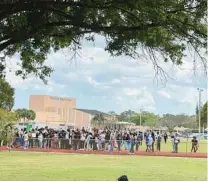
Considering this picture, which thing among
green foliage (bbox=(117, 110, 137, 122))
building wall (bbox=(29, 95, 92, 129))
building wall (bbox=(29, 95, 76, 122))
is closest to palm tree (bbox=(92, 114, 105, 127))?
building wall (bbox=(29, 95, 92, 129))

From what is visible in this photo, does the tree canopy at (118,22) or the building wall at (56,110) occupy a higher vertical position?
the building wall at (56,110)

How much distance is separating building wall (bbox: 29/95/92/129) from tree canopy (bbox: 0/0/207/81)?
101 meters

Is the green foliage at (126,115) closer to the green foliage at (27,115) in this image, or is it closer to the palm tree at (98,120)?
the palm tree at (98,120)

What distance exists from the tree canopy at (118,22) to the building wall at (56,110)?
101 m

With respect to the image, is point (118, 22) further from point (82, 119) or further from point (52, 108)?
point (82, 119)

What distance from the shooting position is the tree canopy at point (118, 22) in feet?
25.3

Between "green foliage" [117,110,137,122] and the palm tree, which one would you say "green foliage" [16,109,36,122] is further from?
"green foliage" [117,110,137,122]

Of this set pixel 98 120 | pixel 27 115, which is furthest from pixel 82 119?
pixel 27 115

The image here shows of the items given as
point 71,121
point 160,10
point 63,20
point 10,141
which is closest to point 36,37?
point 63,20

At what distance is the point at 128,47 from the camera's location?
9.04 meters

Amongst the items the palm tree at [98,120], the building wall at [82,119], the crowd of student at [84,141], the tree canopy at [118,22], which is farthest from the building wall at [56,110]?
the tree canopy at [118,22]

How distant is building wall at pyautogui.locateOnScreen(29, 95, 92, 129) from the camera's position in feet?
367

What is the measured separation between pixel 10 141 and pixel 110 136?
24.0 ft

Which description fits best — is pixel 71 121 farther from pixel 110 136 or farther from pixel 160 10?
pixel 160 10
